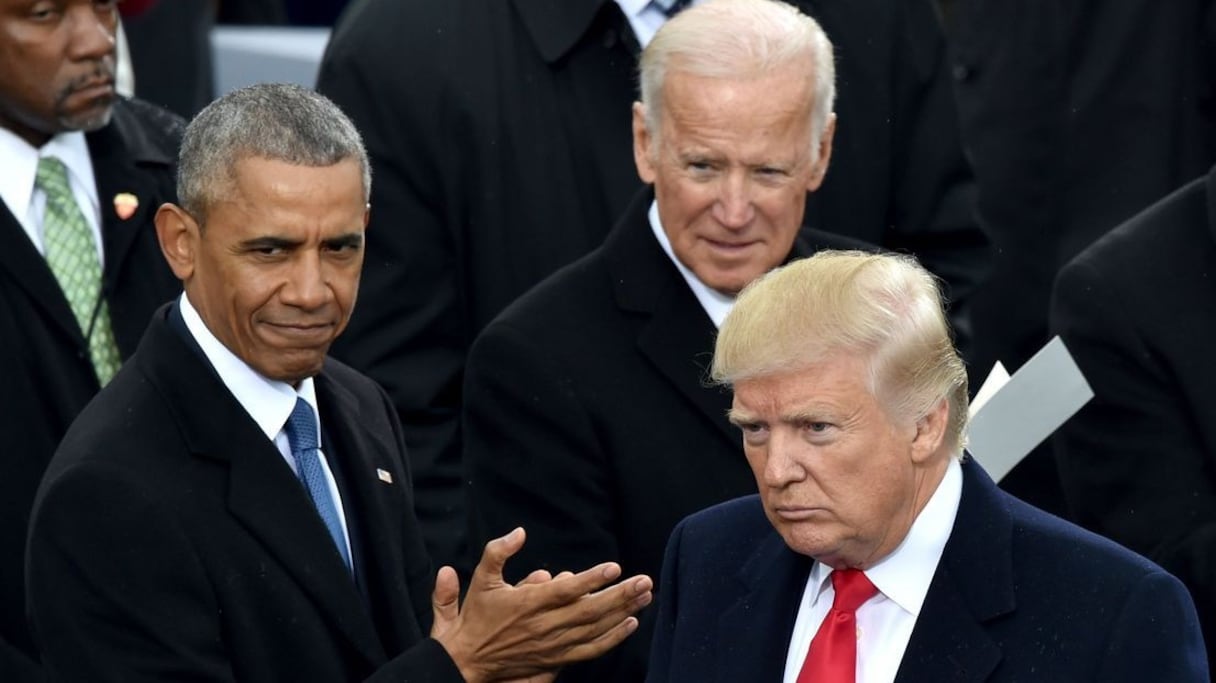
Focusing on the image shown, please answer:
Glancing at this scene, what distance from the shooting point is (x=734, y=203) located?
14.8ft

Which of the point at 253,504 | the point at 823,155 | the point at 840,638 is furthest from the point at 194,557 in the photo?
the point at 823,155

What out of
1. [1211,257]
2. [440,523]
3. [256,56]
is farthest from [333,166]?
[256,56]

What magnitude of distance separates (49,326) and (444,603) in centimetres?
126

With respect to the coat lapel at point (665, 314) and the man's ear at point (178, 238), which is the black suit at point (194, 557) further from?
the coat lapel at point (665, 314)

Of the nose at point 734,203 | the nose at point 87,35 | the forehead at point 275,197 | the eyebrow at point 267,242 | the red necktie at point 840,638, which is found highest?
the forehead at point 275,197

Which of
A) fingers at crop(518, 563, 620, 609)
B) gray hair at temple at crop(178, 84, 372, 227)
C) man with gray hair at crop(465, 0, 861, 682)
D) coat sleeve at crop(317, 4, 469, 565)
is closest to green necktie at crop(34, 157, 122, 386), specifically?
coat sleeve at crop(317, 4, 469, 565)

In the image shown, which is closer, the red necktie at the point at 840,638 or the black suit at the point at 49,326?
the red necktie at the point at 840,638

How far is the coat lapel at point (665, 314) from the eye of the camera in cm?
449

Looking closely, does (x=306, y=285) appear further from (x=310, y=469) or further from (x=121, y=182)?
(x=121, y=182)

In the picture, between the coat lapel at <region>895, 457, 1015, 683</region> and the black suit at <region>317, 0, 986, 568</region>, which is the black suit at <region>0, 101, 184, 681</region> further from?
the coat lapel at <region>895, 457, 1015, 683</region>

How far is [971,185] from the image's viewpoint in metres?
5.55

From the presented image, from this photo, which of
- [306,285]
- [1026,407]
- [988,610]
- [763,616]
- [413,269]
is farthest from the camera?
[413,269]

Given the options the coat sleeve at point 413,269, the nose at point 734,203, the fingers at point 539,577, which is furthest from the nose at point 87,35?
the fingers at point 539,577

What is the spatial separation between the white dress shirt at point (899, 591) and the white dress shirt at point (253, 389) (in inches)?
35.9
